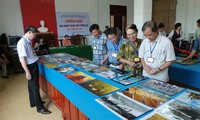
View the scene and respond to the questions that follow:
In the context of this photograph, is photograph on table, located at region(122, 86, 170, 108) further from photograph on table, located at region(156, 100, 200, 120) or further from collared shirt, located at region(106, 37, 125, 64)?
collared shirt, located at region(106, 37, 125, 64)

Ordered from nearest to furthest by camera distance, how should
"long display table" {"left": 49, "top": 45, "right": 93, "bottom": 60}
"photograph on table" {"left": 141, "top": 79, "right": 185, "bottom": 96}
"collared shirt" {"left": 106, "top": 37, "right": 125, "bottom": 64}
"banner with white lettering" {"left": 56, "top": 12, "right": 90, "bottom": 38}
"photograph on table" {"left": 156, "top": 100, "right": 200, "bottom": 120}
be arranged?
1. "photograph on table" {"left": 156, "top": 100, "right": 200, "bottom": 120}
2. "photograph on table" {"left": 141, "top": 79, "right": 185, "bottom": 96}
3. "collared shirt" {"left": 106, "top": 37, "right": 125, "bottom": 64}
4. "long display table" {"left": 49, "top": 45, "right": 93, "bottom": 60}
5. "banner with white lettering" {"left": 56, "top": 12, "right": 90, "bottom": 38}

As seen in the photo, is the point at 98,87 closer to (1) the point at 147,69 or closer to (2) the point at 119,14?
(1) the point at 147,69

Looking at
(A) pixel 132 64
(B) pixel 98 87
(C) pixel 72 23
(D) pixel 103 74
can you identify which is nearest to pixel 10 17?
(C) pixel 72 23

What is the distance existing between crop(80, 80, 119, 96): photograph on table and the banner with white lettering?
5.33 m

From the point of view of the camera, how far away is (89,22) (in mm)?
7039

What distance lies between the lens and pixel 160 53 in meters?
1.55

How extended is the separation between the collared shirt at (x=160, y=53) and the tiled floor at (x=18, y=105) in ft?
5.09

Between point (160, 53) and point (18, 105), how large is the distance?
2535 millimetres

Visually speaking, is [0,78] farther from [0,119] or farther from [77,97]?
[77,97]

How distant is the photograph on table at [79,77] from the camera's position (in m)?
1.57

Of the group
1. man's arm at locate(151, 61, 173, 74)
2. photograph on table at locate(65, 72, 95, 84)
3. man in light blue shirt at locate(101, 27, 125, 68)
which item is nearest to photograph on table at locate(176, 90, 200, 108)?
man's arm at locate(151, 61, 173, 74)

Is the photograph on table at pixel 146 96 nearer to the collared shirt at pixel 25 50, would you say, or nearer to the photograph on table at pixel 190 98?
the photograph on table at pixel 190 98

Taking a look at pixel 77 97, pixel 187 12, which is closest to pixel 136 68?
pixel 77 97

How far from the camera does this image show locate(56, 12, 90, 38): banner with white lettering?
20.8 feet
